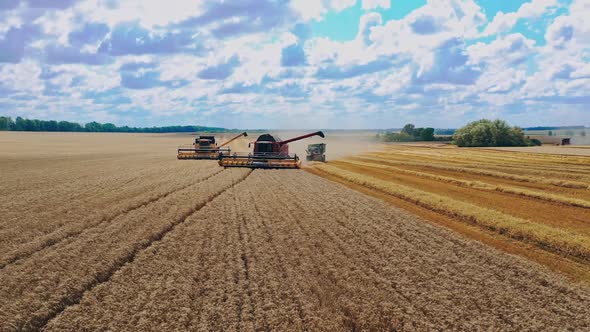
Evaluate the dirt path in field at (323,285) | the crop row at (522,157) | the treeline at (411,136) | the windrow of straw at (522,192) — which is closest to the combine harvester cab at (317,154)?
the crop row at (522,157)

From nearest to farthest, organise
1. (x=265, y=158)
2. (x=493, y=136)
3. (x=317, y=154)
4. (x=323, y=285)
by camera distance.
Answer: (x=323, y=285), (x=265, y=158), (x=317, y=154), (x=493, y=136)

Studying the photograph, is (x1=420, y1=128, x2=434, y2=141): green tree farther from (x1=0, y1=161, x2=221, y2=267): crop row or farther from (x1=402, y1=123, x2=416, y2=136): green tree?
(x1=0, y1=161, x2=221, y2=267): crop row

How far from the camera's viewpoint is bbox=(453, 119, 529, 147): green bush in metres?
81.4

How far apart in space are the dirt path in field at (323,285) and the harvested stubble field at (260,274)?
3 centimetres

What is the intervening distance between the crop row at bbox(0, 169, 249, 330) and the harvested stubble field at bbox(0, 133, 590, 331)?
0.10 ft

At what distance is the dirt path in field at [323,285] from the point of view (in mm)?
6855

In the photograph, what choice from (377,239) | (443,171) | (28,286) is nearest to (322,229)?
(377,239)

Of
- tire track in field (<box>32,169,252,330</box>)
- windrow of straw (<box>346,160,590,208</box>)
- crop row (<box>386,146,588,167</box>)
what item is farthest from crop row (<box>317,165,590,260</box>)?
crop row (<box>386,146,588,167</box>)

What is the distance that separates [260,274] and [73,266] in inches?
161

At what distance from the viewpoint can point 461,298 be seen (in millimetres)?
7809

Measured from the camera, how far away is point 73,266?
30.1 ft

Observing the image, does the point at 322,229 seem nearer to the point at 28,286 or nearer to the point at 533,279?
the point at 533,279

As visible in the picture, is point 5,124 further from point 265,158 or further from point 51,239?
point 51,239

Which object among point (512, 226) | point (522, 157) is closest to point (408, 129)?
point (522, 157)
